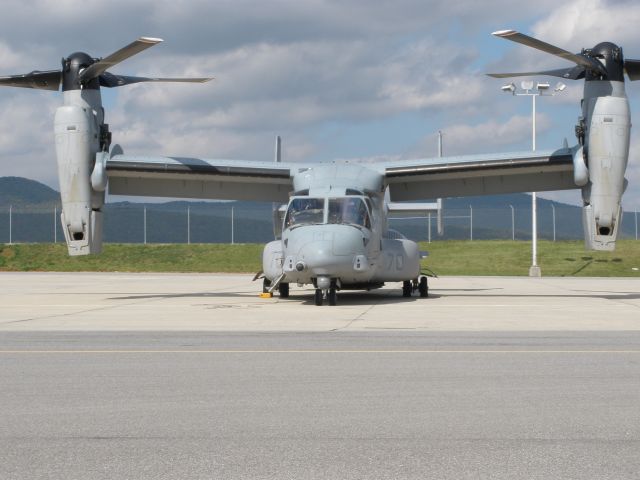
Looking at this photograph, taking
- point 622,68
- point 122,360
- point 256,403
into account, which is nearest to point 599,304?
point 622,68

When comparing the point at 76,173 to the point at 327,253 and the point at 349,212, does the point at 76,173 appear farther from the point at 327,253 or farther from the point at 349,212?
the point at 327,253

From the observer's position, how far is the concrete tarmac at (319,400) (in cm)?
560

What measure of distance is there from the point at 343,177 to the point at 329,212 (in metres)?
1.80

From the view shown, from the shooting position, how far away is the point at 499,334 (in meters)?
13.8

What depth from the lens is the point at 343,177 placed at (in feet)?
75.0

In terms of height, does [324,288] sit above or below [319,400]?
above

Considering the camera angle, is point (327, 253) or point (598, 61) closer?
point (327, 253)

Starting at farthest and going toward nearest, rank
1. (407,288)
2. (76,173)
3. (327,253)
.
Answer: (407,288) → (76,173) → (327,253)

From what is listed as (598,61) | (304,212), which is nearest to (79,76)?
(304,212)

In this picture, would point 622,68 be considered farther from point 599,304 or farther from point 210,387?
point 210,387

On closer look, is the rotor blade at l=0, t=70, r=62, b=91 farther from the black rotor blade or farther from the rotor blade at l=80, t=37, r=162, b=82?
the black rotor blade

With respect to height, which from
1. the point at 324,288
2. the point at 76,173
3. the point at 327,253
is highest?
the point at 76,173

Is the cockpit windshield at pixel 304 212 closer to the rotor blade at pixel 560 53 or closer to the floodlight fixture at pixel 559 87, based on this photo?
the rotor blade at pixel 560 53

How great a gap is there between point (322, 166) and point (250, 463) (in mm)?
18452
